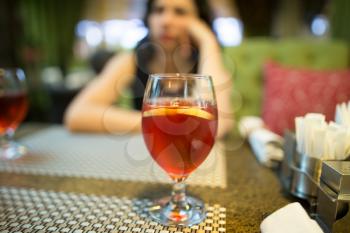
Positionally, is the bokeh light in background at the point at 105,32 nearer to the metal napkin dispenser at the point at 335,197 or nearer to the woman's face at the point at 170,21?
the woman's face at the point at 170,21

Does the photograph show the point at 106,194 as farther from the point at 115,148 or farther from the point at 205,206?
the point at 115,148

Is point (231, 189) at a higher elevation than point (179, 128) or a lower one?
lower

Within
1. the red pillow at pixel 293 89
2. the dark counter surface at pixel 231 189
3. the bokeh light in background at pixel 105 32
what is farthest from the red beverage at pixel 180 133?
the bokeh light in background at pixel 105 32

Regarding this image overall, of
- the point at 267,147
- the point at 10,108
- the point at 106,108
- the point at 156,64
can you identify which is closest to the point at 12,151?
the point at 10,108

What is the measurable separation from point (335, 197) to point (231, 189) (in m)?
0.22

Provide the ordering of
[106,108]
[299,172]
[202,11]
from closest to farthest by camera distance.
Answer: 1. [299,172]
2. [106,108]
3. [202,11]

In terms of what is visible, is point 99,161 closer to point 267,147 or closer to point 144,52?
point 267,147

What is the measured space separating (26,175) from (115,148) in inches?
10.6

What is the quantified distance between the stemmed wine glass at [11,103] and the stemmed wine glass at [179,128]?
1.58 feet

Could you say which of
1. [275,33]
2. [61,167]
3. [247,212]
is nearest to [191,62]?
[61,167]

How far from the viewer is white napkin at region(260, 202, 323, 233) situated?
38 centimetres

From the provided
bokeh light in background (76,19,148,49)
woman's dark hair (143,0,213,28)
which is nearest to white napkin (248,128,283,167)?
woman's dark hair (143,0,213,28)

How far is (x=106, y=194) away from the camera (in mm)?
550

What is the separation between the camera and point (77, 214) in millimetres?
471
